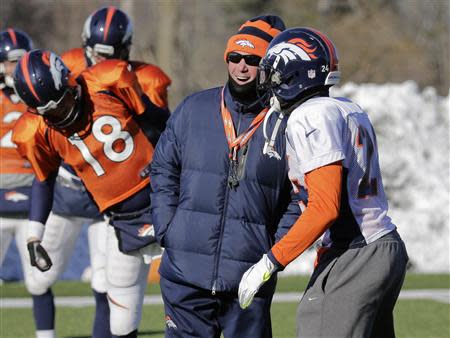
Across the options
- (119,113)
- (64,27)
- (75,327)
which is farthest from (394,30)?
(119,113)

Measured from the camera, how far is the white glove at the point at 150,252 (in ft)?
19.9

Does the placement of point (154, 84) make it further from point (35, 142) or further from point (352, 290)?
point (352, 290)

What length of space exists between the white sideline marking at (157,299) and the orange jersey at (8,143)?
89.8 inches

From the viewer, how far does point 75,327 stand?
27.2ft

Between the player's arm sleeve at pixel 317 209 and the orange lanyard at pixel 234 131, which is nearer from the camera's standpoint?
the player's arm sleeve at pixel 317 209

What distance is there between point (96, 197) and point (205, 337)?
1463 millimetres

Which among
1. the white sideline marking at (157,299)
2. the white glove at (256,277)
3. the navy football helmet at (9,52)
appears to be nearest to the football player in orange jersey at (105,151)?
the navy football helmet at (9,52)

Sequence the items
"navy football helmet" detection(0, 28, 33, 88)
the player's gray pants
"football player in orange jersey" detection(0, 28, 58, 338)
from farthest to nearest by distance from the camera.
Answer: "navy football helmet" detection(0, 28, 33, 88) < "football player in orange jersey" detection(0, 28, 58, 338) < the player's gray pants

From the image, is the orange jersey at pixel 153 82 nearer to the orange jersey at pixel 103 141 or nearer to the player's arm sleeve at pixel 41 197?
the orange jersey at pixel 103 141

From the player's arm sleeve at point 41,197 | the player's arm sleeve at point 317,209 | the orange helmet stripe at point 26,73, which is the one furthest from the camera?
the player's arm sleeve at point 41,197

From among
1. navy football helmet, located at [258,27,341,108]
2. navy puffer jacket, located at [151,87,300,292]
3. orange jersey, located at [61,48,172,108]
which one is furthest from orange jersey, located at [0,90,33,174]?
navy football helmet, located at [258,27,341,108]

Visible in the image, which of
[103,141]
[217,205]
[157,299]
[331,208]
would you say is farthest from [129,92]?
[157,299]

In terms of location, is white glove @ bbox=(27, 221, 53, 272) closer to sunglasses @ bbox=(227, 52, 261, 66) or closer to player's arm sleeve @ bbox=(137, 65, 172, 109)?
player's arm sleeve @ bbox=(137, 65, 172, 109)

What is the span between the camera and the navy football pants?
189 inches
